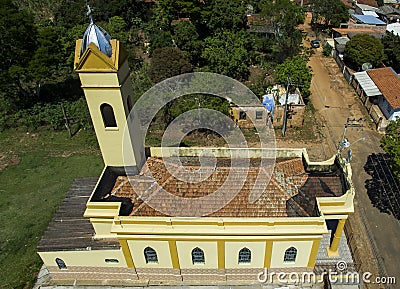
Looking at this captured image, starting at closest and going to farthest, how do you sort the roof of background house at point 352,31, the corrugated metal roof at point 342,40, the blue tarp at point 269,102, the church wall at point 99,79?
the church wall at point 99,79 → the blue tarp at point 269,102 → the corrugated metal roof at point 342,40 → the roof of background house at point 352,31

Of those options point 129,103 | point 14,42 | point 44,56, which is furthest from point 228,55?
point 129,103

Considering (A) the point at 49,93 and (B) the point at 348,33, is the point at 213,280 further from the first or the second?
(B) the point at 348,33

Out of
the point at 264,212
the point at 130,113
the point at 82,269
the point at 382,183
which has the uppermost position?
the point at 130,113

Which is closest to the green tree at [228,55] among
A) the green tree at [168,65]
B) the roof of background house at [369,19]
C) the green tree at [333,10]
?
the green tree at [168,65]

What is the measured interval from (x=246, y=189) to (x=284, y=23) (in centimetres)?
3820

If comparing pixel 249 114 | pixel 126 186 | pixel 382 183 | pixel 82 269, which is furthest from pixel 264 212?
pixel 249 114

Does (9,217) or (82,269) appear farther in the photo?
(9,217)

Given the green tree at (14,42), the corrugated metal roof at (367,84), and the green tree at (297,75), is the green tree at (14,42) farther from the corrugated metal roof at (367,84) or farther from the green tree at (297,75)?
the corrugated metal roof at (367,84)

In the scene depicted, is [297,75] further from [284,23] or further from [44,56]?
[44,56]

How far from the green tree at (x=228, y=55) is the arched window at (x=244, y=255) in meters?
30.3

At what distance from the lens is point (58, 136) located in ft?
131

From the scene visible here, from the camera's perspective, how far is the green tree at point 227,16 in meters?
53.6

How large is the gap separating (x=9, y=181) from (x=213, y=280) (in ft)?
77.5

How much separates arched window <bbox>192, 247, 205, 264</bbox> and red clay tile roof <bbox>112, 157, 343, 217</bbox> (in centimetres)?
241
